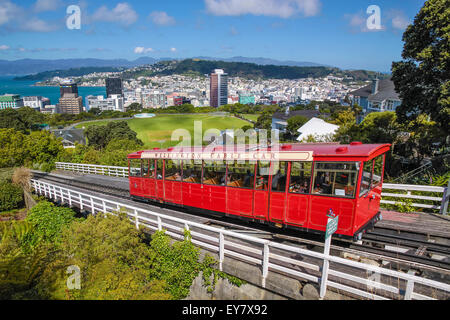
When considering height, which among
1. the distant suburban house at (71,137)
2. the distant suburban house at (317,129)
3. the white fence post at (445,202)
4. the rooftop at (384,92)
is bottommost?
the distant suburban house at (71,137)

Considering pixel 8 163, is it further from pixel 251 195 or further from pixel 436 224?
pixel 436 224

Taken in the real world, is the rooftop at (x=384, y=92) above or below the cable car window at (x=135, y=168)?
above

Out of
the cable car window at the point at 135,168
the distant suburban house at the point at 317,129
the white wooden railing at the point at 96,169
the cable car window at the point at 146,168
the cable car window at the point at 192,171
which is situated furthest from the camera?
the distant suburban house at the point at 317,129

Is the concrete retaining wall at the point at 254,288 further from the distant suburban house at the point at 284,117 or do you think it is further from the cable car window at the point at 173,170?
the distant suburban house at the point at 284,117

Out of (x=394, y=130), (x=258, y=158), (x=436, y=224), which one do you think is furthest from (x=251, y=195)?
(x=394, y=130)

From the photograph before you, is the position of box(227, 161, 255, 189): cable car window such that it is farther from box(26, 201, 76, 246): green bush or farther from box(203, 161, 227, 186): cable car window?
box(26, 201, 76, 246): green bush

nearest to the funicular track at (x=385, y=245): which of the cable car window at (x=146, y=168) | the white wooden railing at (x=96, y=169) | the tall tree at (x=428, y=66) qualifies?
the cable car window at (x=146, y=168)

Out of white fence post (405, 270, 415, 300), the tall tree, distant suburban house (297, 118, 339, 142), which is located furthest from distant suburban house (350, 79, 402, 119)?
white fence post (405, 270, 415, 300)
